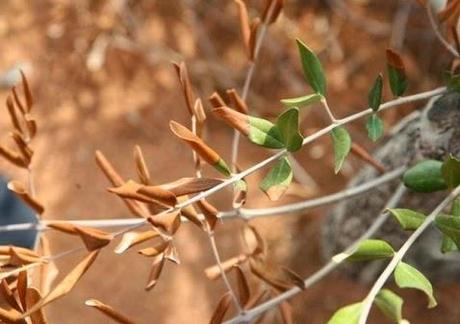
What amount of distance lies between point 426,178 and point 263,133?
197mm

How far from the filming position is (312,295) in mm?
1432

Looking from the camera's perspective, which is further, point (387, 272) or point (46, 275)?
point (46, 275)


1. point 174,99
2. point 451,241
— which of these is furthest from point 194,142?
point 174,99

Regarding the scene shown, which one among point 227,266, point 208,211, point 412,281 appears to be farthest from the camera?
point 227,266

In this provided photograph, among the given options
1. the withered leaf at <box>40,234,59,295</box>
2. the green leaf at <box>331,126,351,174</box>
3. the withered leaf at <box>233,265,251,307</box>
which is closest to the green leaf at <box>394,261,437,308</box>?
the green leaf at <box>331,126,351,174</box>

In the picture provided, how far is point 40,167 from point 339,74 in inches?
22.9

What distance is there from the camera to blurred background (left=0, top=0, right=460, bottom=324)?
143cm

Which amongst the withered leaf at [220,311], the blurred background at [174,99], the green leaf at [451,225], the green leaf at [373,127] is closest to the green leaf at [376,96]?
the green leaf at [373,127]

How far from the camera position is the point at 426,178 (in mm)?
865

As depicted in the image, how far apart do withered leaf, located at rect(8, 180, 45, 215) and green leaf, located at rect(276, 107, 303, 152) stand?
0.27m

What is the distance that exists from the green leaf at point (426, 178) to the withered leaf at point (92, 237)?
1.03 feet

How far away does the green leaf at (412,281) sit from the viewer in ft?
2.33

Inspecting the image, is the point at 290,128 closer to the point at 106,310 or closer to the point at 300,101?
the point at 300,101

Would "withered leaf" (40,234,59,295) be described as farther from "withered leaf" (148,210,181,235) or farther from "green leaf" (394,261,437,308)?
"green leaf" (394,261,437,308)
